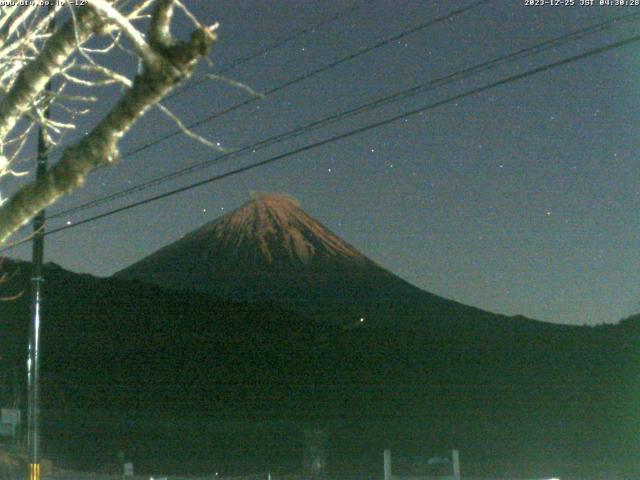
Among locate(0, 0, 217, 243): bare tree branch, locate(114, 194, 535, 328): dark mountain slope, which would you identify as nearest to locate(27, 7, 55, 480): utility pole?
locate(0, 0, 217, 243): bare tree branch

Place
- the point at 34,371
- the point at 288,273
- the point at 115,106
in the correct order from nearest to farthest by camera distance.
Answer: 1. the point at 115,106
2. the point at 34,371
3. the point at 288,273

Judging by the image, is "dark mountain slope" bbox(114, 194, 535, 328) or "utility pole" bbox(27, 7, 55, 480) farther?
"dark mountain slope" bbox(114, 194, 535, 328)

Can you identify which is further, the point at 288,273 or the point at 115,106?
the point at 288,273

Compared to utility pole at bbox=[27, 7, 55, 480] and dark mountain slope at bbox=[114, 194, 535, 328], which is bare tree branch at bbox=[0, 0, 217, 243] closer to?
utility pole at bbox=[27, 7, 55, 480]

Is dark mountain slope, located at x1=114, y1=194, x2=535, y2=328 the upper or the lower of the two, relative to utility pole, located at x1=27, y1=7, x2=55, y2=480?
upper

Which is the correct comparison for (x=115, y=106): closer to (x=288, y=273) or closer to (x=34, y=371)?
(x=34, y=371)

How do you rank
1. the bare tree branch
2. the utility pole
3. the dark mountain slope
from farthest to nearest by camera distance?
the dark mountain slope < the utility pole < the bare tree branch

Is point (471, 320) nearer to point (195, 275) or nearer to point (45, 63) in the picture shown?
point (195, 275)

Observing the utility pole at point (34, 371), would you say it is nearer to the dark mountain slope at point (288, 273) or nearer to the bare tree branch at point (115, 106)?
the bare tree branch at point (115, 106)

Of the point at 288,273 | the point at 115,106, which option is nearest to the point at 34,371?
the point at 115,106

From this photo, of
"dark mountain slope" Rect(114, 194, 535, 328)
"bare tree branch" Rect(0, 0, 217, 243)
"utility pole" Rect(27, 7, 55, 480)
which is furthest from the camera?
"dark mountain slope" Rect(114, 194, 535, 328)

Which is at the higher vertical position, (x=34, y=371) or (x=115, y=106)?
(x=115, y=106)

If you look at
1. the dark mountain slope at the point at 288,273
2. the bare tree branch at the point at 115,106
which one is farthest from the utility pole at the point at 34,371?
the dark mountain slope at the point at 288,273

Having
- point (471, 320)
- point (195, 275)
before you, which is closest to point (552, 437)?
point (471, 320)
